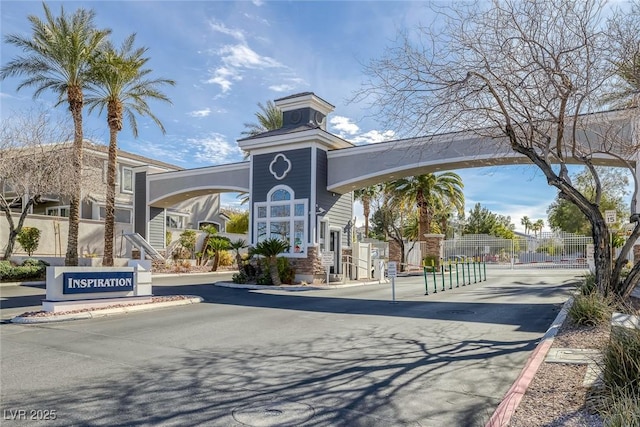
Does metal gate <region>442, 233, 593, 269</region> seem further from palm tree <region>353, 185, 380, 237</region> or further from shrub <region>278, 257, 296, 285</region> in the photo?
shrub <region>278, 257, 296, 285</region>

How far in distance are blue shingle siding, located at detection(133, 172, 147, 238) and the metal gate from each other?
70.2 feet

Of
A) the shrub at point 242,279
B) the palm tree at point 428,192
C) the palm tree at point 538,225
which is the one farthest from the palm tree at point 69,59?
the palm tree at point 538,225

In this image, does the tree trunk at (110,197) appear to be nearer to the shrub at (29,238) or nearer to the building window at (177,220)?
the shrub at (29,238)

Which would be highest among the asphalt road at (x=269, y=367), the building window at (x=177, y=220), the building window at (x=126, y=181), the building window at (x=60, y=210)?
the building window at (x=126, y=181)

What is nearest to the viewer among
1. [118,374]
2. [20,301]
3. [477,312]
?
[118,374]

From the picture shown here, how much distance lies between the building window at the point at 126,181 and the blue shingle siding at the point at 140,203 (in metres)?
5.27

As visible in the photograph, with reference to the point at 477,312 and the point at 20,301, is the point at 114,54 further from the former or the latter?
the point at 477,312

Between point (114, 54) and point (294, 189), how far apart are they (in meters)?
10.7

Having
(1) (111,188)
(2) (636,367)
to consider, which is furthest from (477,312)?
(1) (111,188)

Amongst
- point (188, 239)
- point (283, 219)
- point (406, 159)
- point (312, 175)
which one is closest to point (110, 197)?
point (188, 239)

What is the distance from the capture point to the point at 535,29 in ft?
30.7

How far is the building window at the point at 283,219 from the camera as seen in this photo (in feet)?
71.8

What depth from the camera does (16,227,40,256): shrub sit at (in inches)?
936

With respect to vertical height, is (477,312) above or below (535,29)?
below
